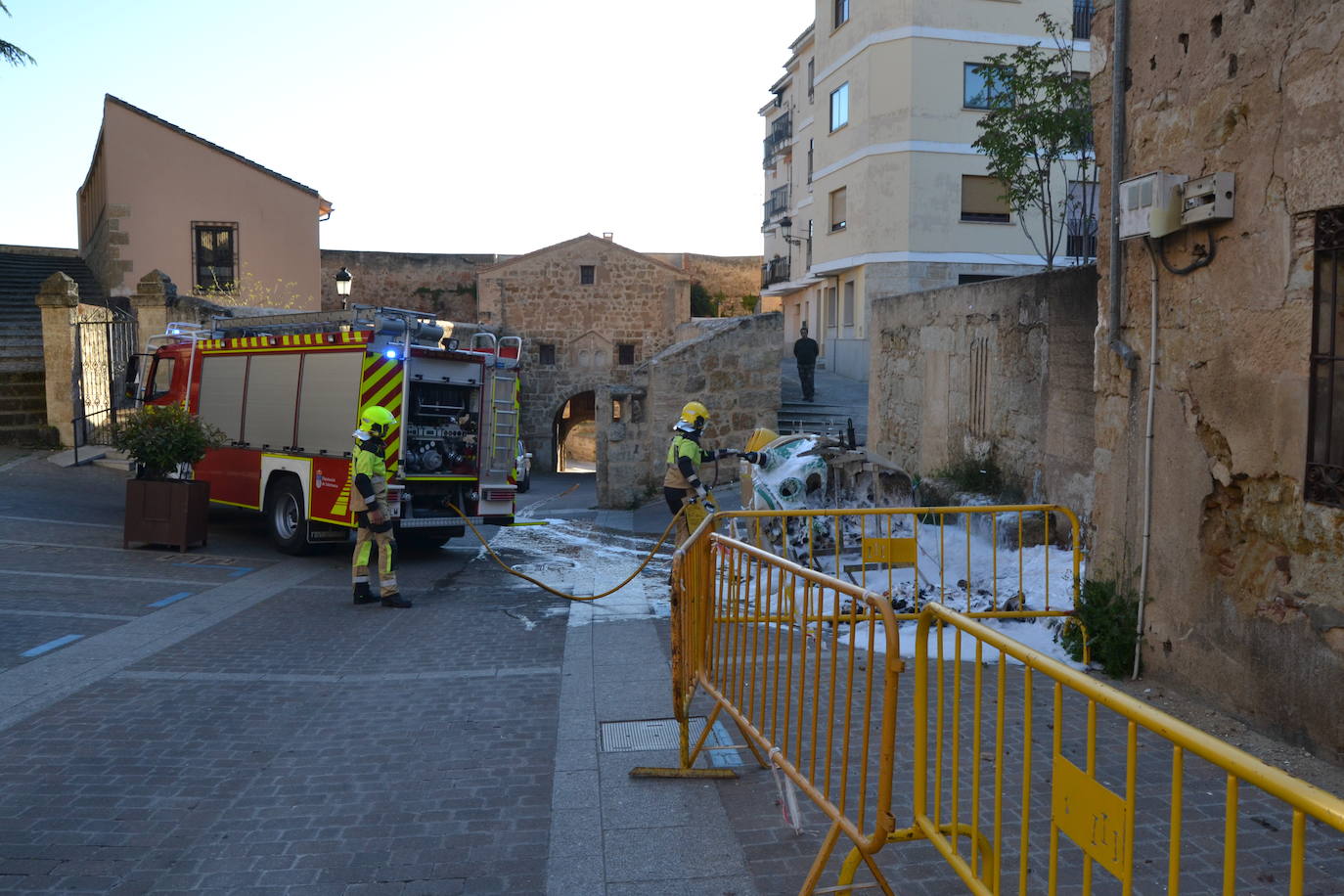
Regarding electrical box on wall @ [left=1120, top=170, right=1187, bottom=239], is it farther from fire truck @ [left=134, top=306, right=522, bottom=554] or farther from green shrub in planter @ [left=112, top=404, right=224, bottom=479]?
green shrub in planter @ [left=112, top=404, right=224, bottom=479]

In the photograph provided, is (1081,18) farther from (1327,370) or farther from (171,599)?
(171,599)

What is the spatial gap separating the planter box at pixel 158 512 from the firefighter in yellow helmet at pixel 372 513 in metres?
3.23

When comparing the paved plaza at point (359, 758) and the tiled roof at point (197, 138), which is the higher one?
the tiled roof at point (197, 138)

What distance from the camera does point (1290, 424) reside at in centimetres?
514

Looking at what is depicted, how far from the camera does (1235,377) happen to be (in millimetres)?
5551

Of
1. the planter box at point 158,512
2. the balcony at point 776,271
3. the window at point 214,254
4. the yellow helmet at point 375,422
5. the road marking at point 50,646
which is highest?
the balcony at point 776,271

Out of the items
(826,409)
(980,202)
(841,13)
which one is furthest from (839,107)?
(826,409)

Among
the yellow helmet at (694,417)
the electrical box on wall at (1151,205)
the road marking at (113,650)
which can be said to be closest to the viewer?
the electrical box on wall at (1151,205)

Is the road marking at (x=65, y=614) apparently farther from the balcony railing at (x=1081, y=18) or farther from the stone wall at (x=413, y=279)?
the stone wall at (x=413, y=279)

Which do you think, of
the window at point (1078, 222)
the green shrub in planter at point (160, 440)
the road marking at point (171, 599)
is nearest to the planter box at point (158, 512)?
the green shrub in planter at point (160, 440)

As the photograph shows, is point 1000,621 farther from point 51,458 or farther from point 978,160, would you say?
point 978,160

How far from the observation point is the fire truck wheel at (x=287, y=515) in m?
12.0

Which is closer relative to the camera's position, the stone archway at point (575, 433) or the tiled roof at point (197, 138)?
the tiled roof at point (197, 138)

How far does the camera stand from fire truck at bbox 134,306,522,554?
11.3 m
